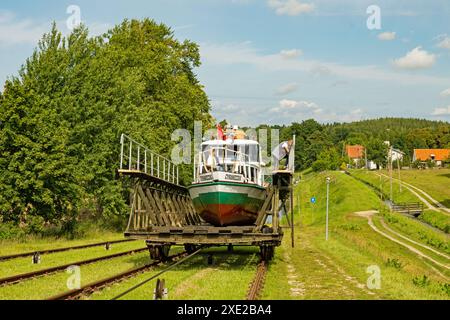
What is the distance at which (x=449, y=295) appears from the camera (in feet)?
56.7

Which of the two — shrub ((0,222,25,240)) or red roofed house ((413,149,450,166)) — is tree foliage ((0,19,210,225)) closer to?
shrub ((0,222,25,240))

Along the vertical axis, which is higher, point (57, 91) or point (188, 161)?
point (57, 91)

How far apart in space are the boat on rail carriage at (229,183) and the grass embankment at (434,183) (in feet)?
208

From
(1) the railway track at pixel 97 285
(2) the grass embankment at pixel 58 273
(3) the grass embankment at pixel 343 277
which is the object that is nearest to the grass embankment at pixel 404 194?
(3) the grass embankment at pixel 343 277

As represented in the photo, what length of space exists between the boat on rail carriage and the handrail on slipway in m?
1.68

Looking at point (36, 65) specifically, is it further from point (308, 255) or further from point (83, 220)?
point (308, 255)

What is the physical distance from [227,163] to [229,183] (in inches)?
69.0

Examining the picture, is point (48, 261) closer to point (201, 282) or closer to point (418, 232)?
point (201, 282)

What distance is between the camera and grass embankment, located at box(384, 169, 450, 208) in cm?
8493

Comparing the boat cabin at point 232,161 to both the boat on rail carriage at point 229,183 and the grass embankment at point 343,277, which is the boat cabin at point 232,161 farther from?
the grass embankment at point 343,277

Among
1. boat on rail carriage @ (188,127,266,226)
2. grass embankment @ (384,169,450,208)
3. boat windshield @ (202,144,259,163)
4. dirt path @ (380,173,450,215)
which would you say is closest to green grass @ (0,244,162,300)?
boat on rail carriage @ (188,127,266,226)

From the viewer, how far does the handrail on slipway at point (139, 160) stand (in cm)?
1775
